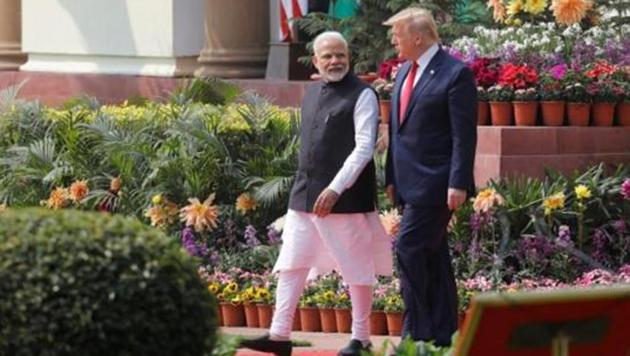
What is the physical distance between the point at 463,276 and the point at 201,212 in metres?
2.25

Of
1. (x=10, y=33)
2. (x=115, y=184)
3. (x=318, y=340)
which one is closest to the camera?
(x=318, y=340)

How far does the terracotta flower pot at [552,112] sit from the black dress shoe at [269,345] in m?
3.77

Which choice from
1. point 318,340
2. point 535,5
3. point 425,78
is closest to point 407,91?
point 425,78

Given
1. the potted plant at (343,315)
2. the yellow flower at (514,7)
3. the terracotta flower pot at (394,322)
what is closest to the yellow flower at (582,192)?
the terracotta flower pot at (394,322)

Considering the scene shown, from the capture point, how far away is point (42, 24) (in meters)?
21.6

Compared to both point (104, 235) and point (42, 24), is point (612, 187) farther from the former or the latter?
point (42, 24)

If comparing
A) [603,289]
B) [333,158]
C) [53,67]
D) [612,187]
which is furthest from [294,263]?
[53,67]

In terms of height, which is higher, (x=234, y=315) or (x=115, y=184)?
(x=115, y=184)

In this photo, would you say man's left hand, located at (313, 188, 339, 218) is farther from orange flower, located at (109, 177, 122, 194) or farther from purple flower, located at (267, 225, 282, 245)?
orange flower, located at (109, 177, 122, 194)

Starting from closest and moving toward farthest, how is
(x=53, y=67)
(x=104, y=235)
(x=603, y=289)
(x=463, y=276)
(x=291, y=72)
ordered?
(x=603, y=289)
(x=104, y=235)
(x=463, y=276)
(x=291, y=72)
(x=53, y=67)

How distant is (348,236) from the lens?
1147 cm

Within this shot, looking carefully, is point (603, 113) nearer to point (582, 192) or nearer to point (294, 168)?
point (582, 192)

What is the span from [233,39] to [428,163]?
9066 millimetres

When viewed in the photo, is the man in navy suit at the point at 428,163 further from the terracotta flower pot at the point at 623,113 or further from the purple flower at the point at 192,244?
the terracotta flower pot at the point at 623,113
